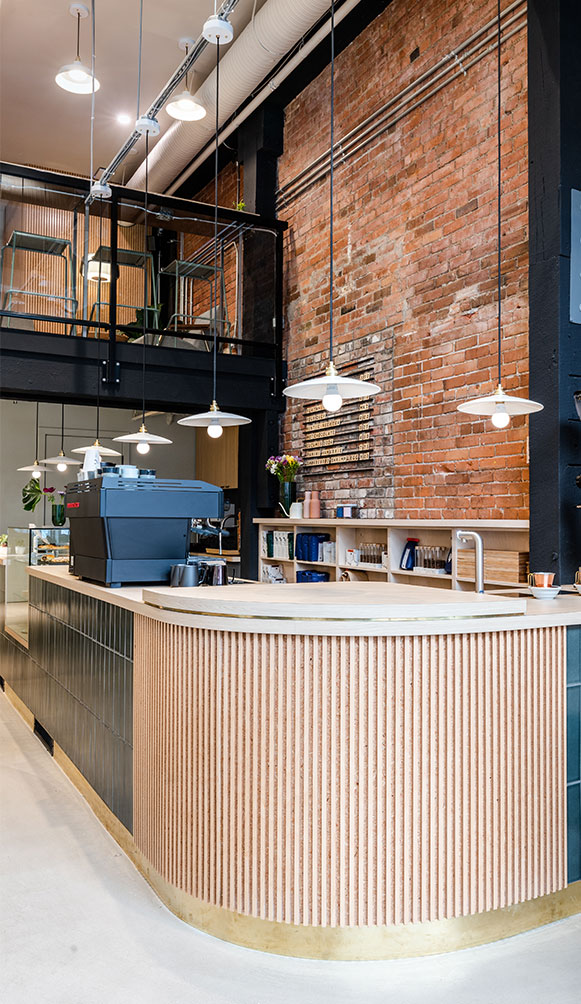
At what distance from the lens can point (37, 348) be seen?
5914 millimetres

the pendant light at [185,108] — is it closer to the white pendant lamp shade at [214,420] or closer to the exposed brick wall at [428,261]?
the exposed brick wall at [428,261]

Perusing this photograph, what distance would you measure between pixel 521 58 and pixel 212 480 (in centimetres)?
732

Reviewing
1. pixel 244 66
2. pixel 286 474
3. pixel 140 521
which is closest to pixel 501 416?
pixel 140 521

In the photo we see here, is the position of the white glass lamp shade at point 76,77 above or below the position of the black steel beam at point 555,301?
above

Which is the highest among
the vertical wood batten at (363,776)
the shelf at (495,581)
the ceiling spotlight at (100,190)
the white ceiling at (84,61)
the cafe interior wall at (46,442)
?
the white ceiling at (84,61)

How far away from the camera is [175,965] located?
2281 millimetres

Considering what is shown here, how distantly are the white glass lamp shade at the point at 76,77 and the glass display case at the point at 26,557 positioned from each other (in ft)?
9.28

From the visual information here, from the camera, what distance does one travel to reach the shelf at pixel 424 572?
458 centimetres

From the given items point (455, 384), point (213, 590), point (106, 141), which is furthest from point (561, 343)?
point (106, 141)

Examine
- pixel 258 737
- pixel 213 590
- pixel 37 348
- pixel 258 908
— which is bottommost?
pixel 258 908

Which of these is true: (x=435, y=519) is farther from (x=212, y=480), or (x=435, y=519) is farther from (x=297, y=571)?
(x=212, y=480)

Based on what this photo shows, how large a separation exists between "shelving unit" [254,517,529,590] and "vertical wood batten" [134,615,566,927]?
3.49 ft

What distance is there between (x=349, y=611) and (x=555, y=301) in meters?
2.33

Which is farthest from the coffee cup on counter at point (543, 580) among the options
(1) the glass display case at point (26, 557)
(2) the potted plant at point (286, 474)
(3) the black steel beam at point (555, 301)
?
(2) the potted plant at point (286, 474)
